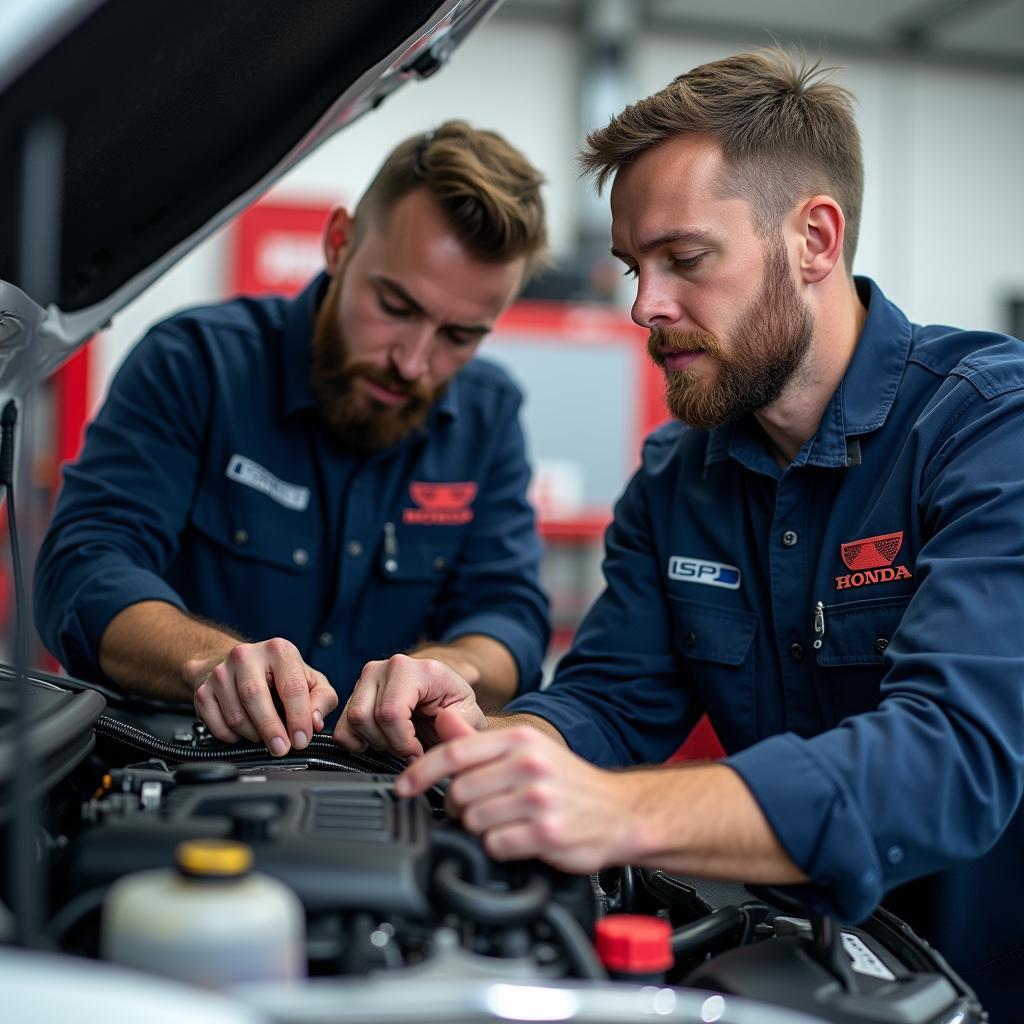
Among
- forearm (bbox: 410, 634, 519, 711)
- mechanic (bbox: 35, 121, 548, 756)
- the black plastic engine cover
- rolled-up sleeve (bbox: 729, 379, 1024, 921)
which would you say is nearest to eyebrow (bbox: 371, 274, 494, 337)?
mechanic (bbox: 35, 121, 548, 756)

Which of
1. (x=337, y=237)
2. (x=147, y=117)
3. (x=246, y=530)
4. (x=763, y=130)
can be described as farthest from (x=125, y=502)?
(x=763, y=130)

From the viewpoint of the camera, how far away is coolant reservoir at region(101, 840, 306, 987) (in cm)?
59

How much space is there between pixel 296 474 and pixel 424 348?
305 mm

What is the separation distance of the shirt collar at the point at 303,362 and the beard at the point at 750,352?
2.11 feet

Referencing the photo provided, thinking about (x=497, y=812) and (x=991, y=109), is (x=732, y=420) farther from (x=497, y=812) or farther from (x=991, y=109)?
(x=991, y=109)

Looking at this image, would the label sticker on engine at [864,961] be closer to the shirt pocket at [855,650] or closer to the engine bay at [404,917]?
the engine bay at [404,917]

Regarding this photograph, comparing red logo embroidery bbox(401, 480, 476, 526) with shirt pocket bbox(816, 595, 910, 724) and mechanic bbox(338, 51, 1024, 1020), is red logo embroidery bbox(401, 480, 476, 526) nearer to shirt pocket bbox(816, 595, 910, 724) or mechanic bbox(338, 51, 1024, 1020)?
mechanic bbox(338, 51, 1024, 1020)

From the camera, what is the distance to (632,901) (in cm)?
104

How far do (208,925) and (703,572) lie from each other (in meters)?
0.94

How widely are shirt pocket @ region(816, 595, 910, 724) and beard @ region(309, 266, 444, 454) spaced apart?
0.75 m

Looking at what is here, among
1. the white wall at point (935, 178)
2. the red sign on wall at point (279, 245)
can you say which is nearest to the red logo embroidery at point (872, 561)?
the red sign on wall at point (279, 245)

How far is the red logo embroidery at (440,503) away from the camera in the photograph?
6.30 ft

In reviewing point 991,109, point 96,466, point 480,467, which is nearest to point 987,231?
point 991,109

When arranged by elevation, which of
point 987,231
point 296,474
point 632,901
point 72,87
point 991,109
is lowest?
point 632,901
